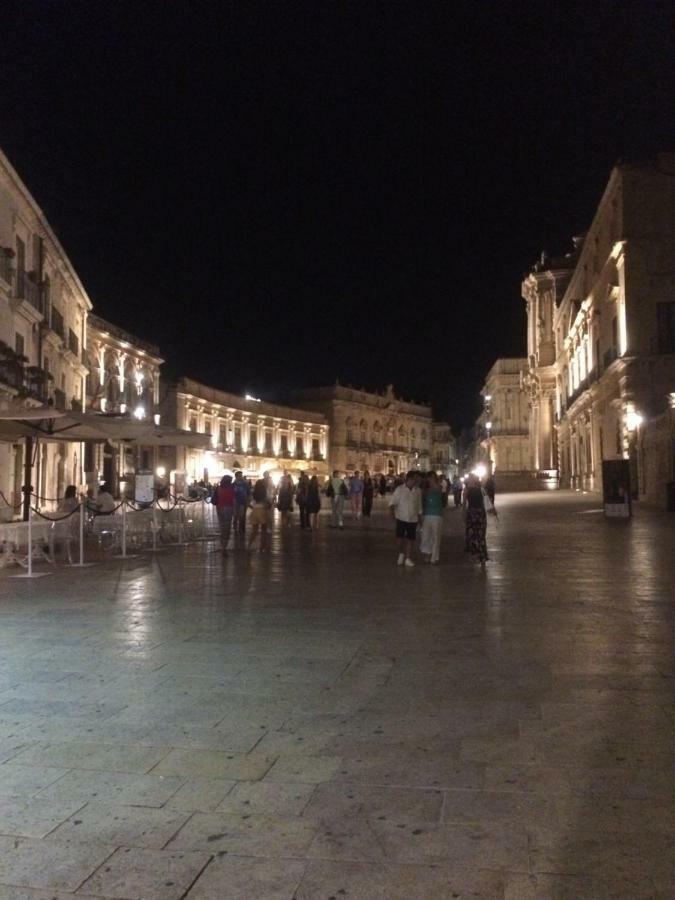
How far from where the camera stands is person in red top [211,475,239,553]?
587 inches

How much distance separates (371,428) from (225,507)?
7899cm

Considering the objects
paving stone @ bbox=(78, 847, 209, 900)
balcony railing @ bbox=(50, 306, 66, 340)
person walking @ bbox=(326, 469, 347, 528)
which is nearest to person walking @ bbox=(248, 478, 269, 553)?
person walking @ bbox=(326, 469, 347, 528)

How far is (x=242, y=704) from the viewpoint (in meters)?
4.79

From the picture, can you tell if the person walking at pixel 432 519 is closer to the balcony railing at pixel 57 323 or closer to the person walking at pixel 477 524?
the person walking at pixel 477 524

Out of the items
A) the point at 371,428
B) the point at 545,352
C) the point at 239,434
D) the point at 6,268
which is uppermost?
the point at 545,352

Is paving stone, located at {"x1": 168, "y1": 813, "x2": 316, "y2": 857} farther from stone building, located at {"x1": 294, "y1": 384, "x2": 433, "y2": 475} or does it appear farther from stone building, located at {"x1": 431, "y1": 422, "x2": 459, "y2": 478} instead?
stone building, located at {"x1": 431, "y1": 422, "x2": 459, "y2": 478}

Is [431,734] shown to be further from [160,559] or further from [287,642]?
[160,559]

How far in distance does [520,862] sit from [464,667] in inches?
111

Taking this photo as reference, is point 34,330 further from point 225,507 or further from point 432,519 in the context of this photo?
point 432,519

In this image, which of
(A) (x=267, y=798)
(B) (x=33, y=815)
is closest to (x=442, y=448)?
(A) (x=267, y=798)

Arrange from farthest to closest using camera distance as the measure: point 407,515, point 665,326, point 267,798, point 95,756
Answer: point 665,326, point 407,515, point 95,756, point 267,798

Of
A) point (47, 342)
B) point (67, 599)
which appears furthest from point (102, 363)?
point (67, 599)

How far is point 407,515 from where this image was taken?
12.0 m

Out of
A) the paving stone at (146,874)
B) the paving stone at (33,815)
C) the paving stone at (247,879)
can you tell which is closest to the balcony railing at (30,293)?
the paving stone at (33,815)
